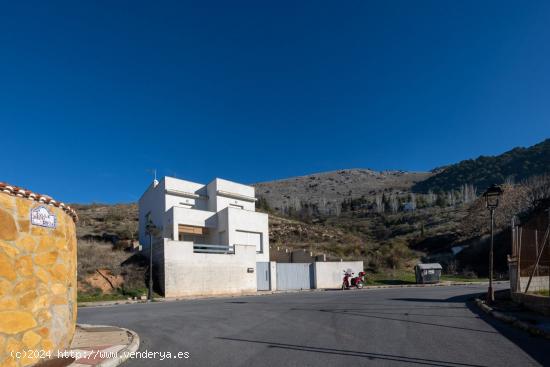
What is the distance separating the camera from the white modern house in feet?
88.5

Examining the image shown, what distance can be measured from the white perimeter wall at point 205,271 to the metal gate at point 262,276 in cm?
66

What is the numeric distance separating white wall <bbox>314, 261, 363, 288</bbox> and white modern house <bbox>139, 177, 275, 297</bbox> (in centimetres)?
409

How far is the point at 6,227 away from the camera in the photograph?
21.1 ft

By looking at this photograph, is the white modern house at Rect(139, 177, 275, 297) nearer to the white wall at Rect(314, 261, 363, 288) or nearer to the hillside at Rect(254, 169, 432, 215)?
the white wall at Rect(314, 261, 363, 288)

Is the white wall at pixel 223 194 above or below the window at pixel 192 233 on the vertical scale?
above

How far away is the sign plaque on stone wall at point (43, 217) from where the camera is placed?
7.01m

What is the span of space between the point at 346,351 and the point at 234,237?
1069 inches

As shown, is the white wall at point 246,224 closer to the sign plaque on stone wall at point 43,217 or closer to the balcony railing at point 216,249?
the balcony railing at point 216,249

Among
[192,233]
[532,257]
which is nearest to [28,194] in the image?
[532,257]

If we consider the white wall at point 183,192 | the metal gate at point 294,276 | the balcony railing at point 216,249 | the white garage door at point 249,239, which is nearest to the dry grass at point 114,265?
the balcony railing at point 216,249

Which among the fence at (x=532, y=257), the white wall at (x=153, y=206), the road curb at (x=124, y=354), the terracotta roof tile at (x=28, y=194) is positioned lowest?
the road curb at (x=124, y=354)

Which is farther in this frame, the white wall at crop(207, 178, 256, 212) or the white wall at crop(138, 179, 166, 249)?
the white wall at crop(207, 178, 256, 212)

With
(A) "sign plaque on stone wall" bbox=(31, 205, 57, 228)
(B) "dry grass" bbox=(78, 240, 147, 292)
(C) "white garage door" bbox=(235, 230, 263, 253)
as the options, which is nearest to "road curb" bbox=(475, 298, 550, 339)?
(A) "sign plaque on stone wall" bbox=(31, 205, 57, 228)

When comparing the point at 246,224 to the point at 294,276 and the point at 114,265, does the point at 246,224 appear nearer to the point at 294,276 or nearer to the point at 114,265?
the point at 294,276
